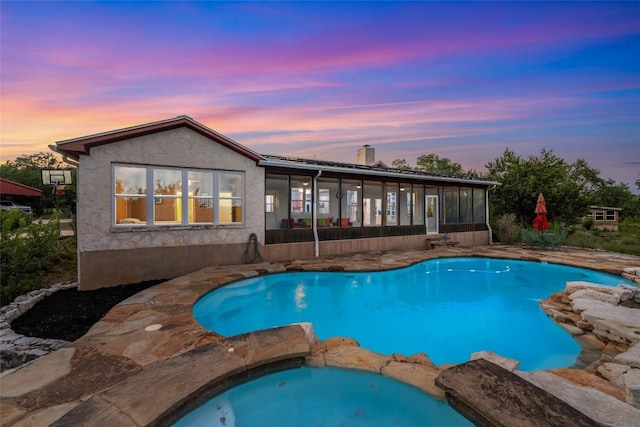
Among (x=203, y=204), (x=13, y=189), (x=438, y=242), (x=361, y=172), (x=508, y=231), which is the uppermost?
(x=13, y=189)

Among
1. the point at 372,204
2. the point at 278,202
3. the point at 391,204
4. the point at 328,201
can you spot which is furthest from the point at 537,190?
the point at 278,202

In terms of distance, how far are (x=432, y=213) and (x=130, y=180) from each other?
41.1ft

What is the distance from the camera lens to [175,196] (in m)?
7.64

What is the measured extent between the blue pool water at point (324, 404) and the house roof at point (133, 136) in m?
6.52

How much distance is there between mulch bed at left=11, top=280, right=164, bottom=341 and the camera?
4.17m

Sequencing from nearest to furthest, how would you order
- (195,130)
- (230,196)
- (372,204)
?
(195,130)
(230,196)
(372,204)

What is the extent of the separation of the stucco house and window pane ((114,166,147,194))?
0.02 meters

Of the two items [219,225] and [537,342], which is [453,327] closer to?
[537,342]

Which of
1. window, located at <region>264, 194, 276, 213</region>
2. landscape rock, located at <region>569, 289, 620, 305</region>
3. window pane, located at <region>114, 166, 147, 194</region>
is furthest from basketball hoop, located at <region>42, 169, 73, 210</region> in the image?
landscape rock, located at <region>569, 289, 620, 305</region>

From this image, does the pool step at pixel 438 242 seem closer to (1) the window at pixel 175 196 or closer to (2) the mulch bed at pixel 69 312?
(1) the window at pixel 175 196

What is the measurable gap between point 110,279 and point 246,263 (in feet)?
11.3

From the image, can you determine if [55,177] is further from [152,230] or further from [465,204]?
[465,204]

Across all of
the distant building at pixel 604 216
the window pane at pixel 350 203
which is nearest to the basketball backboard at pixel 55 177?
the window pane at pixel 350 203

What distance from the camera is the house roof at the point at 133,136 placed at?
612 cm
